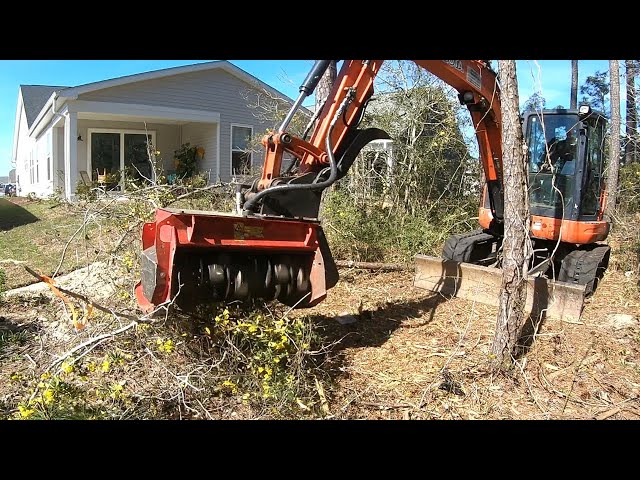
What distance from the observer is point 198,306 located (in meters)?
3.88

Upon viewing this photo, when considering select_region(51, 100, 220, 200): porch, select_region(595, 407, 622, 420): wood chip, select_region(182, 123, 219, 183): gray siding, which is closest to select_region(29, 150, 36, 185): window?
select_region(51, 100, 220, 200): porch

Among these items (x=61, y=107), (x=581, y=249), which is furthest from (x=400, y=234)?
(x=61, y=107)

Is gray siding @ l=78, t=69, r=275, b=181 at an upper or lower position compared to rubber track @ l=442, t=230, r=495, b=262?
upper

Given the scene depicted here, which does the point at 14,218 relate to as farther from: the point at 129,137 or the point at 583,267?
the point at 583,267

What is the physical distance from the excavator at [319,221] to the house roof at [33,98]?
24.2 metres

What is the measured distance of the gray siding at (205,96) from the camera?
49.4 ft

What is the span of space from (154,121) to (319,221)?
47.0ft

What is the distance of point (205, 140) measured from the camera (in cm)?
1708

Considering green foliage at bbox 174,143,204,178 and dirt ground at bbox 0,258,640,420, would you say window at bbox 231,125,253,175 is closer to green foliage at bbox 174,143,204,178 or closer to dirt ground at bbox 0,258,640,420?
green foliage at bbox 174,143,204,178

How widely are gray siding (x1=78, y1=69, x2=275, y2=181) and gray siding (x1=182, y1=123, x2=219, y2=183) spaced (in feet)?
0.90

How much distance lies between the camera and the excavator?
372cm

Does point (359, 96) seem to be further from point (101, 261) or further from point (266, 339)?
point (101, 261)

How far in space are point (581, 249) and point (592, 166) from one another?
1153 mm

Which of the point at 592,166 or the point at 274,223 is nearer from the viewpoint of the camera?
the point at 274,223
